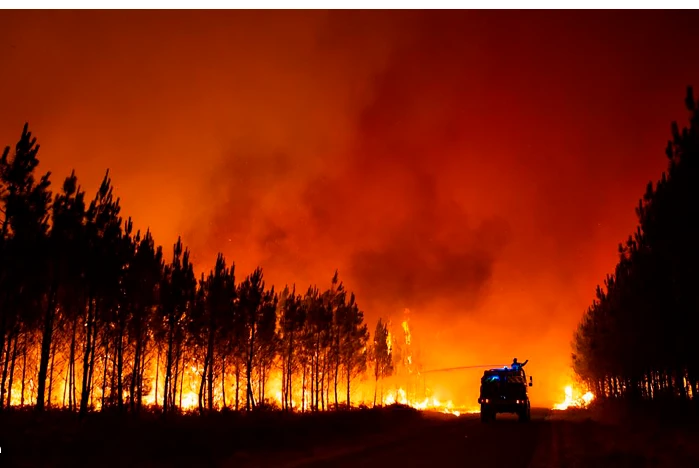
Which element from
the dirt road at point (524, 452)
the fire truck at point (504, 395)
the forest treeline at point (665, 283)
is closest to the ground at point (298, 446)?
the dirt road at point (524, 452)

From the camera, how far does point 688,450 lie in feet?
55.5

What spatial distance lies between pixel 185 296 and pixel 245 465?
20.6 metres

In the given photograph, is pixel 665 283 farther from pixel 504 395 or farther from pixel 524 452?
pixel 524 452

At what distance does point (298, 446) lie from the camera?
20938mm

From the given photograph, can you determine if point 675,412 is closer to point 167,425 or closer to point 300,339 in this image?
point 167,425

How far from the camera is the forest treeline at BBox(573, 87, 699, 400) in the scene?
20.8 metres

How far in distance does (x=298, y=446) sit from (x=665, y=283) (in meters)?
20.7

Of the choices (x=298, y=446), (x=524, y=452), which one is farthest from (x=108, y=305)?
(x=524, y=452)

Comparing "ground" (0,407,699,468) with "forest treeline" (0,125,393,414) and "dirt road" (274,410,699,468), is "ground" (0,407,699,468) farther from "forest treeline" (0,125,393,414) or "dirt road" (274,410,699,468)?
"forest treeline" (0,125,393,414)

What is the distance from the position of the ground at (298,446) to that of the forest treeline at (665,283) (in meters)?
5.13

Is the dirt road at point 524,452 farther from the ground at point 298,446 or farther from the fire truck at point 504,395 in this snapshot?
the fire truck at point 504,395

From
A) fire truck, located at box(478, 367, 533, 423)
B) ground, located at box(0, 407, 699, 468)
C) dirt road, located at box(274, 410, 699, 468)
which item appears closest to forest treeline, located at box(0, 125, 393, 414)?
ground, located at box(0, 407, 699, 468)

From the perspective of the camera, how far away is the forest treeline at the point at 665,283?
20766mm

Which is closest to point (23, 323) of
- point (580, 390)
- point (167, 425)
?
point (167, 425)
